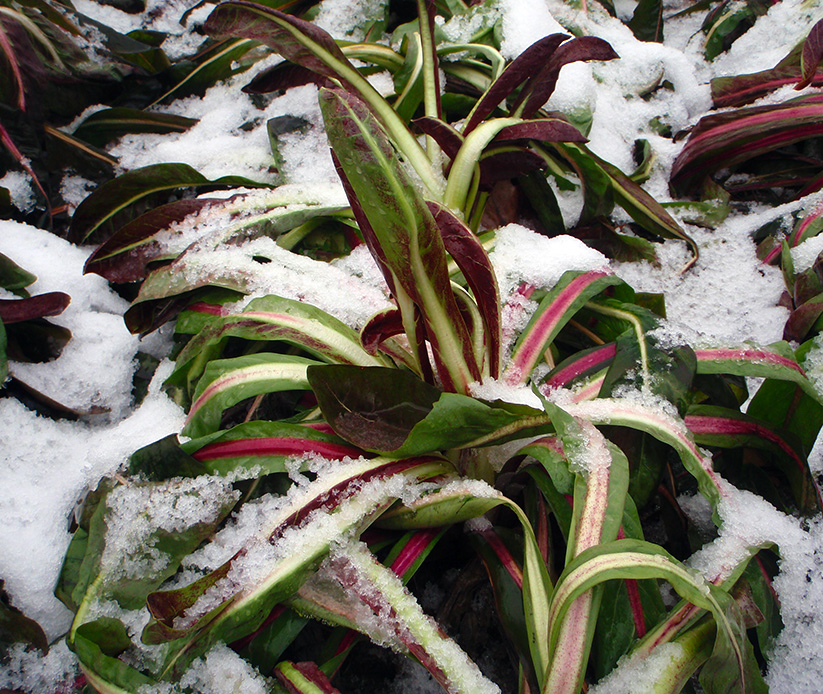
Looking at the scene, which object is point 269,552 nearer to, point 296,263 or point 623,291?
point 296,263

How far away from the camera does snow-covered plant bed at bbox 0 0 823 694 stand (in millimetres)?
606

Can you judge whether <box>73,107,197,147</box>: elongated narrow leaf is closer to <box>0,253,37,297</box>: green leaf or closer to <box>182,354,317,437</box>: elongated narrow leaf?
<box>0,253,37,297</box>: green leaf

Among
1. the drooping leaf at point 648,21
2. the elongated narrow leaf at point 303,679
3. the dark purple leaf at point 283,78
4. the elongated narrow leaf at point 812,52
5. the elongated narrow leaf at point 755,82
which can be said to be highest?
the drooping leaf at point 648,21

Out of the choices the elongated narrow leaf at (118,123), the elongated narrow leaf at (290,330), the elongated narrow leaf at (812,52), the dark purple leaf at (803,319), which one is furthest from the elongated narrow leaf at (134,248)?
the elongated narrow leaf at (812,52)

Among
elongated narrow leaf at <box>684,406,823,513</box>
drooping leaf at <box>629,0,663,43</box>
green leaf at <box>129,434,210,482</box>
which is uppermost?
drooping leaf at <box>629,0,663,43</box>

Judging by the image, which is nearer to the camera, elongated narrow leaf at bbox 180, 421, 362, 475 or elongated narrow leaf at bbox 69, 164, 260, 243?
elongated narrow leaf at bbox 180, 421, 362, 475

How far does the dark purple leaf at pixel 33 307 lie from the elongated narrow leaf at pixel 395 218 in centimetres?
64

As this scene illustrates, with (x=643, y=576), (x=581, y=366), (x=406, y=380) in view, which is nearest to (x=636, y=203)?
(x=581, y=366)

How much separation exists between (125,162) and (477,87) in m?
0.86

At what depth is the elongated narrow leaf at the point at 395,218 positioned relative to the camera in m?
0.56

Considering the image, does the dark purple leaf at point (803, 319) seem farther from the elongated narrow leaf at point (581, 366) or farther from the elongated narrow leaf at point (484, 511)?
the elongated narrow leaf at point (484, 511)

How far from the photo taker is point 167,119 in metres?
Answer: 1.37

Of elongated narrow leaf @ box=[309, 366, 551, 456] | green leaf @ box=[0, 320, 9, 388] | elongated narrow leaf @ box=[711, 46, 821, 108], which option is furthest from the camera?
elongated narrow leaf @ box=[711, 46, 821, 108]

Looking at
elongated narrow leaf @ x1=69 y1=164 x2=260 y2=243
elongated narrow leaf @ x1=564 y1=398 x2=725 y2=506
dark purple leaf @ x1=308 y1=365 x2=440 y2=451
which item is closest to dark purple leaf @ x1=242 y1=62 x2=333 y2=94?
elongated narrow leaf @ x1=69 y1=164 x2=260 y2=243
